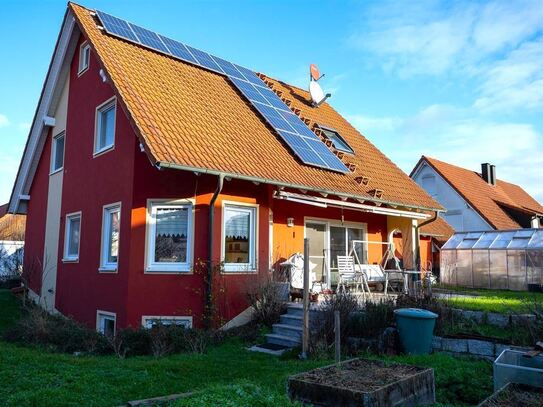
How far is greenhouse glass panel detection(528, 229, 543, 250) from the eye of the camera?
19.2m

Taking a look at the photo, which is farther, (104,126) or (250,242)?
(104,126)

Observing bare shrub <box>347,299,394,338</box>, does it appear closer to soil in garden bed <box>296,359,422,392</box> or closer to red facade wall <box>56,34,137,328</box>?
soil in garden bed <box>296,359,422,392</box>

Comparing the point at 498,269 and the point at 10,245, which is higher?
the point at 10,245

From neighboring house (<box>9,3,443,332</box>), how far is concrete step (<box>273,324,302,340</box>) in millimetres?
1135

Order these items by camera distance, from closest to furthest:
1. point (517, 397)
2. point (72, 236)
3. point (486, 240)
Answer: point (517, 397) < point (72, 236) < point (486, 240)

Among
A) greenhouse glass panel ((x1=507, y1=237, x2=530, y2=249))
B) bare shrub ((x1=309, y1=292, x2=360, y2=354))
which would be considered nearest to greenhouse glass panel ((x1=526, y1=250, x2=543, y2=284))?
greenhouse glass panel ((x1=507, y1=237, x2=530, y2=249))

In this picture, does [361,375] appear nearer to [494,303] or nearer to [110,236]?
[494,303]

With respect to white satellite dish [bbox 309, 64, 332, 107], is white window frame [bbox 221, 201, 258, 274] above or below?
below

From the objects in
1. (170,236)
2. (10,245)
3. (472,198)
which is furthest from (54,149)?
(472,198)

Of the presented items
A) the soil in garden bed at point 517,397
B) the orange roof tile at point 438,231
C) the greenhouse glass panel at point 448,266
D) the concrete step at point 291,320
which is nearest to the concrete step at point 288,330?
the concrete step at point 291,320

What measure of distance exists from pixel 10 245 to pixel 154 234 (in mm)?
19998

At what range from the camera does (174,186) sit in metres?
10.3

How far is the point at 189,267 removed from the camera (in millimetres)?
10125

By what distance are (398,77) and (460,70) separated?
135cm
